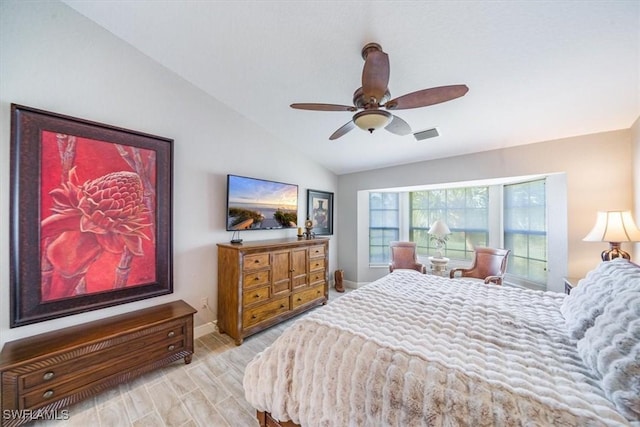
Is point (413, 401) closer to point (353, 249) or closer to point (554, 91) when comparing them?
point (554, 91)

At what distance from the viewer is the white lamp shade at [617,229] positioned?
6.79ft

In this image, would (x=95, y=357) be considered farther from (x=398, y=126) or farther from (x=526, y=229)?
(x=526, y=229)

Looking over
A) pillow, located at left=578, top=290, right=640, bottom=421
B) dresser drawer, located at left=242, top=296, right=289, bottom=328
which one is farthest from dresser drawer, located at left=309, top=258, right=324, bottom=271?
pillow, located at left=578, top=290, right=640, bottom=421

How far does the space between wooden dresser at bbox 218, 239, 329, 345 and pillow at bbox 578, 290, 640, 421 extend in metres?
2.56

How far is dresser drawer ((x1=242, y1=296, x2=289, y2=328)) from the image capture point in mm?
2637

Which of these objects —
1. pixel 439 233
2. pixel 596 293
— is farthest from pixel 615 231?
pixel 439 233

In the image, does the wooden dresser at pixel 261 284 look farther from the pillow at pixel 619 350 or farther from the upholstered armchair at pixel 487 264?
the pillow at pixel 619 350

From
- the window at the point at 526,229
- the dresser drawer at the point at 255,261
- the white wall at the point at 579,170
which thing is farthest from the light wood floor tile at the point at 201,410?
the window at the point at 526,229

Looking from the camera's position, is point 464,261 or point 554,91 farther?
point 464,261

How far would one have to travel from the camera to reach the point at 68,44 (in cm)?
196

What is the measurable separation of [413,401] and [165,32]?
128 inches

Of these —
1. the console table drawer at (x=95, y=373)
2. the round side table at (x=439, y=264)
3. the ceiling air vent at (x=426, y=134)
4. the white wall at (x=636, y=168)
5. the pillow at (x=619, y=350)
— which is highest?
the ceiling air vent at (x=426, y=134)

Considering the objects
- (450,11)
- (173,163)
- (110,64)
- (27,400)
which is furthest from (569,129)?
(27,400)

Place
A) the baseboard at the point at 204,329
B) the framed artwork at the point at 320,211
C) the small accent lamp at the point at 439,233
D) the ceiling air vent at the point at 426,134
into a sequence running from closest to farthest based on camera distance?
1. the baseboard at the point at 204,329
2. the ceiling air vent at the point at 426,134
3. the small accent lamp at the point at 439,233
4. the framed artwork at the point at 320,211
